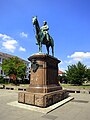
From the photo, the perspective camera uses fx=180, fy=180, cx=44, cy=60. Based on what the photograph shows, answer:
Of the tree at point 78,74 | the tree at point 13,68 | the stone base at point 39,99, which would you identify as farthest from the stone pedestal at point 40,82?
the tree at point 13,68

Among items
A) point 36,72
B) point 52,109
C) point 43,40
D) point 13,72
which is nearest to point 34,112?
point 52,109

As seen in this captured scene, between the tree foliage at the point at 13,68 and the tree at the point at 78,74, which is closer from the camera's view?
the tree at the point at 78,74

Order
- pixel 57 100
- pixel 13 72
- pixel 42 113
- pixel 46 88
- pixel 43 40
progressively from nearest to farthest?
pixel 42 113 < pixel 46 88 < pixel 57 100 < pixel 43 40 < pixel 13 72

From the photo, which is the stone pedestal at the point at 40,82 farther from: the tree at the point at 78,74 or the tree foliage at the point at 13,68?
the tree foliage at the point at 13,68

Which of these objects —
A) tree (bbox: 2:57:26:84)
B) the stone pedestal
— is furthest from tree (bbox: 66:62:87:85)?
the stone pedestal

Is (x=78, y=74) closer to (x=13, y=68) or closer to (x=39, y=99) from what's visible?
(x=13, y=68)

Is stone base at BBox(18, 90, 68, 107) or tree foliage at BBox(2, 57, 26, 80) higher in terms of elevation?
tree foliage at BBox(2, 57, 26, 80)

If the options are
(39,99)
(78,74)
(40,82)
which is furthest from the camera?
(78,74)

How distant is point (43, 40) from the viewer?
14367 millimetres

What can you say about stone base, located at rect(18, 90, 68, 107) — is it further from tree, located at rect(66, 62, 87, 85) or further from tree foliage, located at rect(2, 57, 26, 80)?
tree foliage, located at rect(2, 57, 26, 80)

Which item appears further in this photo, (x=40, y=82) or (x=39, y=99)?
(x=40, y=82)

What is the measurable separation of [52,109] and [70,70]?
5008 cm

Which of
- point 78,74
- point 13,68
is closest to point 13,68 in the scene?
point 13,68

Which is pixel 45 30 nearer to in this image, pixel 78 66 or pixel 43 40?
pixel 43 40
